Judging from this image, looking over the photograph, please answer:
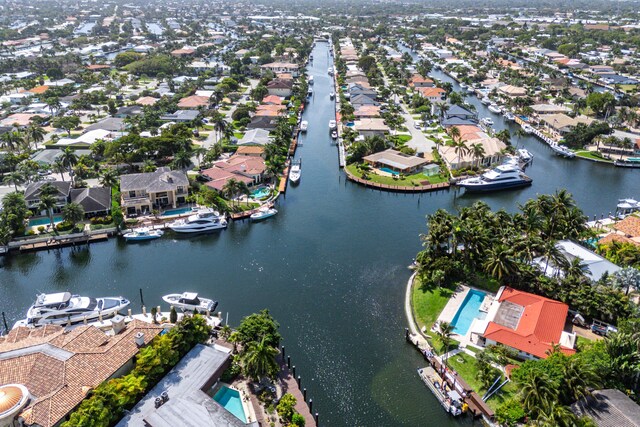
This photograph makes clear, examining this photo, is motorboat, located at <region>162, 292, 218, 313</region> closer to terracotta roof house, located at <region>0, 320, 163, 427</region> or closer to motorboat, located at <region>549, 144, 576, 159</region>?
terracotta roof house, located at <region>0, 320, 163, 427</region>

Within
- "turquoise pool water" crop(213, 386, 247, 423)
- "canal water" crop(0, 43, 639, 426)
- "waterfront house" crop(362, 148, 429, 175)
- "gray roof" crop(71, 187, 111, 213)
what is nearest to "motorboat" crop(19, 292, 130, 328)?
"canal water" crop(0, 43, 639, 426)

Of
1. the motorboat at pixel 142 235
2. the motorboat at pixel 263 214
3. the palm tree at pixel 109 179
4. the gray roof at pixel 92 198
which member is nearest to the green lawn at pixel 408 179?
the motorboat at pixel 263 214

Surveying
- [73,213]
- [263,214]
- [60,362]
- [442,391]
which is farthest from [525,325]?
[73,213]

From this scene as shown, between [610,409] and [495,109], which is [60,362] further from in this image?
[495,109]

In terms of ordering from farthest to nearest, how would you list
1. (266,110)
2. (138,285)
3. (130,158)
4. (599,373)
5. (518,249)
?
(266,110) → (130,158) → (138,285) → (518,249) → (599,373)

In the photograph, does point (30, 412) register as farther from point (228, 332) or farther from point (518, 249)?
point (518, 249)

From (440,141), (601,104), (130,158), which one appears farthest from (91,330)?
(601,104)
